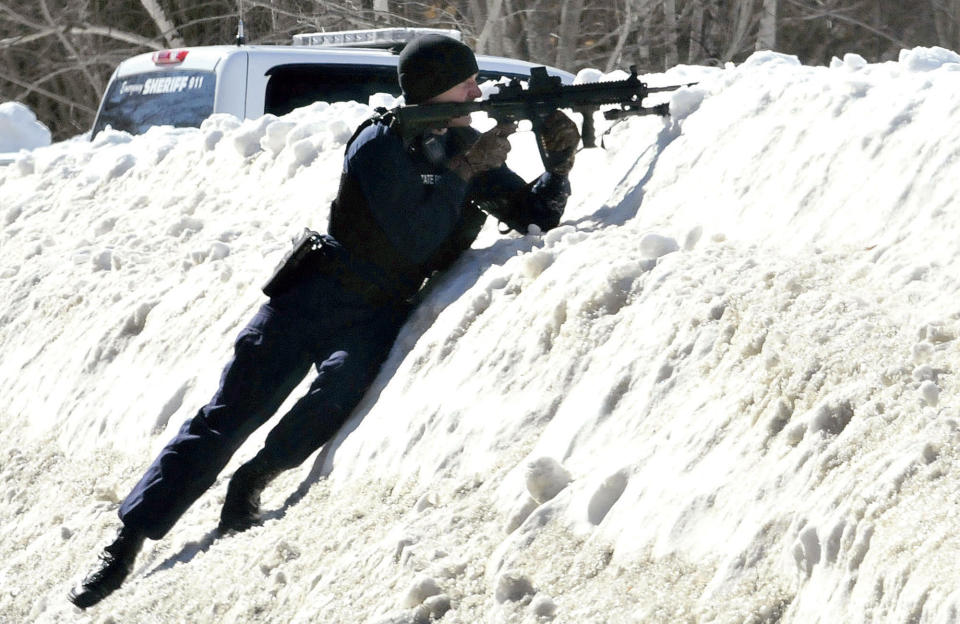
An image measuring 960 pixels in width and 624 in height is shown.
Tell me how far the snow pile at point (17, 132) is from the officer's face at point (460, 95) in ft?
22.0

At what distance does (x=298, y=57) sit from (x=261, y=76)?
226 mm

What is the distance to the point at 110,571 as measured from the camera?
16.4 ft

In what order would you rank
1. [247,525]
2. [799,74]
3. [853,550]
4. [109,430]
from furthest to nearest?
[109,430]
[799,74]
[247,525]
[853,550]

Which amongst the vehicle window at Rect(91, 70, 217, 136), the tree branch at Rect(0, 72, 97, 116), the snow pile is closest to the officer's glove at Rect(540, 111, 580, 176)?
the vehicle window at Rect(91, 70, 217, 136)

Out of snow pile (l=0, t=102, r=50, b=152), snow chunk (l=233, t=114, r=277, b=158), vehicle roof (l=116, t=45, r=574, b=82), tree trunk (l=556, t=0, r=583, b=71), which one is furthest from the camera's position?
tree trunk (l=556, t=0, r=583, b=71)

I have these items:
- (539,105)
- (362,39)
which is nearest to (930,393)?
(539,105)

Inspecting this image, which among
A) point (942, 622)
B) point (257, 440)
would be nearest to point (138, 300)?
point (257, 440)

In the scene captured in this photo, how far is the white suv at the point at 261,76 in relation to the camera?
28.6ft

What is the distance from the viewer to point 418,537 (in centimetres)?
425

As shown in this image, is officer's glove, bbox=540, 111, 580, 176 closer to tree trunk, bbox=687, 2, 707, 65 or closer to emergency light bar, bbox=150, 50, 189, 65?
emergency light bar, bbox=150, 50, 189, 65

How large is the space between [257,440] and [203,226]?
2333 mm

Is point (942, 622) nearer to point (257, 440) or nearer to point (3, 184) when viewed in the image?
point (257, 440)

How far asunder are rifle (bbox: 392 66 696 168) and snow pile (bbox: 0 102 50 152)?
22.4 feet

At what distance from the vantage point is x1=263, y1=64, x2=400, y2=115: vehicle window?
8.86 m
